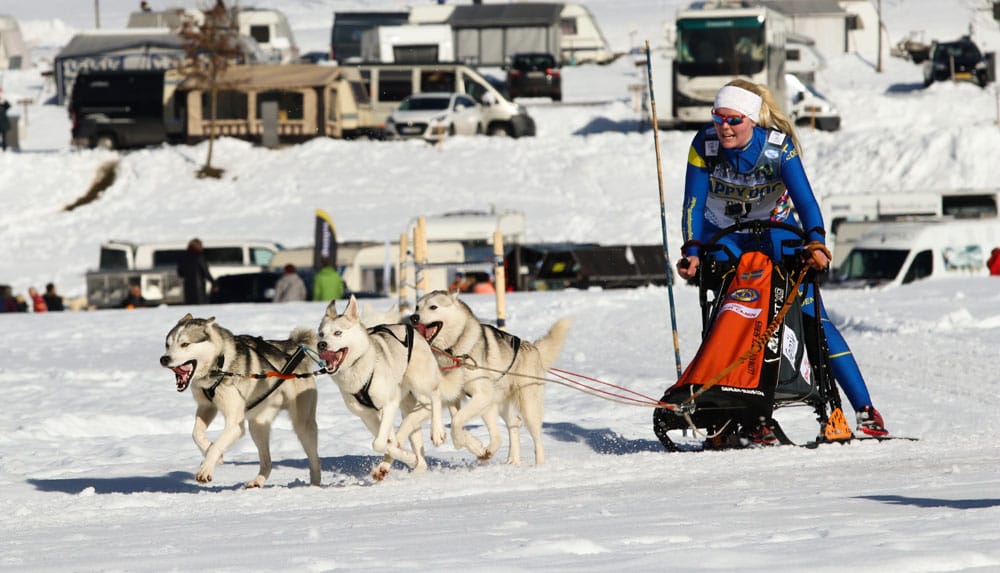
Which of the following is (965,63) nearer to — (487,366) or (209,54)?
(209,54)

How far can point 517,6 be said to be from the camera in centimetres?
5759

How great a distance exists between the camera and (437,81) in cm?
3819

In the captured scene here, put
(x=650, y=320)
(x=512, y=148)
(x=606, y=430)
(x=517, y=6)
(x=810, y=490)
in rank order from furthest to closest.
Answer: (x=517, y=6) → (x=512, y=148) → (x=650, y=320) → (x=606, y=430) → (x=810, y=490)

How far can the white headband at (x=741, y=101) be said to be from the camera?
6.58 meters

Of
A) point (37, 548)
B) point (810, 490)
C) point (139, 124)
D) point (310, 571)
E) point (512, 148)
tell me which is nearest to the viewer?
point (310, 571)

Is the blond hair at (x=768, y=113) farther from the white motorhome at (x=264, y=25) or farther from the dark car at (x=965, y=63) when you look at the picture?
the white motorhome at (x=264, y=25)

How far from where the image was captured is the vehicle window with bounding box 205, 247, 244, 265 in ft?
76.7

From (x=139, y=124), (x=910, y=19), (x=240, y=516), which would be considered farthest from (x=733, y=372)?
(x=910, y=19)

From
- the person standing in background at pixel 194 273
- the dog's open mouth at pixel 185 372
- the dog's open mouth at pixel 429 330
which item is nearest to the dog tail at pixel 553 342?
the dog's open mouth at pixel 429 330

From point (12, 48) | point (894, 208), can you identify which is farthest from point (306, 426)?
point (12, 48)

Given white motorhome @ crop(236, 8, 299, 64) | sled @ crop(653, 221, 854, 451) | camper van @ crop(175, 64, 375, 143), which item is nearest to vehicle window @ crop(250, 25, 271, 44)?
white motorhome @ crop(236, 8, 299, 64)

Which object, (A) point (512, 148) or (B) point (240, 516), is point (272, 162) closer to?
(A) point (512, 148)

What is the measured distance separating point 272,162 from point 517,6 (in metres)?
26.7

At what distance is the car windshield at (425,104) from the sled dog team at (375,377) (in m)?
26.8
